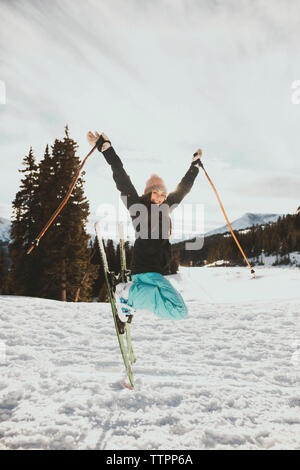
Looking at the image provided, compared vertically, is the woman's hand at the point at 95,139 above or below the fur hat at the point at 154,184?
above

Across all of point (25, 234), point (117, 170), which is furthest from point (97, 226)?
point (25, 234)

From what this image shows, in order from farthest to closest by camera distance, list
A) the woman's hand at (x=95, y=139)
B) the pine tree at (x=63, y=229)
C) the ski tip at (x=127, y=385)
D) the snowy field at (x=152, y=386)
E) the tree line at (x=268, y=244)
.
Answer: the tree line at (x=268, y=244) < the pine tree at (x=63, y=229) < the ski tip at (x=127, y=385) < the woman's hand at (x=95, y=139) < the snowy field at (x=152, y=386)

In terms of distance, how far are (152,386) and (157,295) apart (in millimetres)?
2113

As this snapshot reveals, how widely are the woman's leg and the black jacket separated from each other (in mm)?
125

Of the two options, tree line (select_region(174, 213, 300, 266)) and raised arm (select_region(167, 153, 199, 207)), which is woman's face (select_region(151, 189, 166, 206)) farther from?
tree line (select_region(174, 213, 300, 266))

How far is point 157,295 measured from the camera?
150 inches

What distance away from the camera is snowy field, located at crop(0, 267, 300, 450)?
353 centimetres

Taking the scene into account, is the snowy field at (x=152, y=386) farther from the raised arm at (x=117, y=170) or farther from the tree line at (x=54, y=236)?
the tree line at (x=54, y=236)

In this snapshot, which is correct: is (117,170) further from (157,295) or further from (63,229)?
(63,229)

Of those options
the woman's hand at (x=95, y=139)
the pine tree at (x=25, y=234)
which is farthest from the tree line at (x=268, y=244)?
the woman's hand at (x=95, y=139)

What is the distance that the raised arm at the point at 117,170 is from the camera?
12.8 feet
